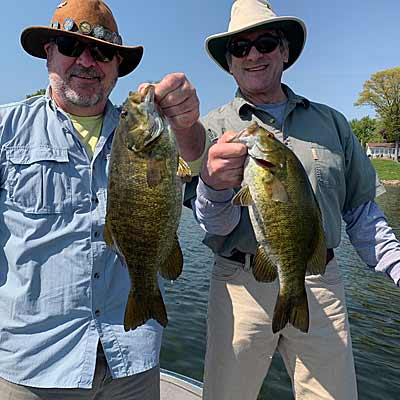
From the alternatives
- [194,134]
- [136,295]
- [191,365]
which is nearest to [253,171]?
[194,134]

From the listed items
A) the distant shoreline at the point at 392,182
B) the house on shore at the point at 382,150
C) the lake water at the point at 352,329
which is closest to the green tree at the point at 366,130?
the house on shore at the point at 382,150

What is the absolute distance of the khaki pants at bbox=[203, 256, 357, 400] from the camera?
3305mm

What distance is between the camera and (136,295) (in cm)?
220

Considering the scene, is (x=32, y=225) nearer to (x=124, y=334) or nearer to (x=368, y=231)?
(x=124, y=334)

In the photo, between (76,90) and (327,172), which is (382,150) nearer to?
(327,172)

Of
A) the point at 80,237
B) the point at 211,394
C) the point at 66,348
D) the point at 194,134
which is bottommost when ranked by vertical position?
the point at 211,394

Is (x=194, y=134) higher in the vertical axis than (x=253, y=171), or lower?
higher

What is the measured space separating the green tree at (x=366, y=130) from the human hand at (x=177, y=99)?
8735cm

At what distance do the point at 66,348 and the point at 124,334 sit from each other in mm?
341

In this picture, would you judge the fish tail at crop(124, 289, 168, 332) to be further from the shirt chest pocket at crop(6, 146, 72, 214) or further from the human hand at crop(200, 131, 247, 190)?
the shirt chest pocket at crop(6, 146, 72, 214)

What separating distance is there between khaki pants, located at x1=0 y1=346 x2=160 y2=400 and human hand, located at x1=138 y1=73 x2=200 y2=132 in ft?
4.87

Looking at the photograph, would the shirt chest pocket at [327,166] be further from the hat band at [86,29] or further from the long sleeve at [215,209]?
the hat band at [86,29]

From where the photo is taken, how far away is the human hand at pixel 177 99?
2.15 m

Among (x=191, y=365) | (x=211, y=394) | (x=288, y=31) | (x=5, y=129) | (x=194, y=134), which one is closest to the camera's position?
(x=194, y=134)
